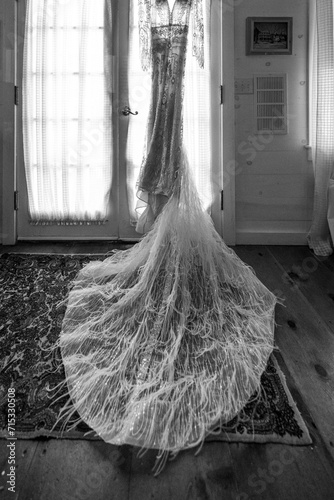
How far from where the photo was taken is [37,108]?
293 cm

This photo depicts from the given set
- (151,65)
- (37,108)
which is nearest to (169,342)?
(151,65)

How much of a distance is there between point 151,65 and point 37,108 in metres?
1.20

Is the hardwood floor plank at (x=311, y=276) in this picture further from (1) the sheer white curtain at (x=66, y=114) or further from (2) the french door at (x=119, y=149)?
(1) the sheer white curtain at (x=66, y=114)

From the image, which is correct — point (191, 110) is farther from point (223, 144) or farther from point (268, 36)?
point (268, 36)

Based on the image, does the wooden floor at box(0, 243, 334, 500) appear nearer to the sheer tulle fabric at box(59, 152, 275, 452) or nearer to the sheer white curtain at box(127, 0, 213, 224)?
the sheer tulle fabric at box(59, 152, 275, 452)

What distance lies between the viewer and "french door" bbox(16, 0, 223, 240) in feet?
9.43

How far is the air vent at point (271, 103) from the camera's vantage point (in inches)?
113

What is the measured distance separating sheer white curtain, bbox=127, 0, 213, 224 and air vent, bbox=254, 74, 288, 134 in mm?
378

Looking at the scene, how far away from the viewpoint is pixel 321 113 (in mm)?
2701

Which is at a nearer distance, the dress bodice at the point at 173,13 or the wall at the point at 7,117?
the dress bodice at the point at 173,13

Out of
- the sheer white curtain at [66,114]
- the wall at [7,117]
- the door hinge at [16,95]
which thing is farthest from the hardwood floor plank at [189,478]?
the door hinge at [16,95]

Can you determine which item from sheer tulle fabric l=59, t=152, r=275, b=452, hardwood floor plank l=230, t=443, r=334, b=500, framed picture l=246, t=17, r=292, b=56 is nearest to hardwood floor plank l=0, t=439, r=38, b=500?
sheer tulle fabric l=59, t=152, r=275, b=452

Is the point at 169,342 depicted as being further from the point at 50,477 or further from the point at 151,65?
the point at 151,65

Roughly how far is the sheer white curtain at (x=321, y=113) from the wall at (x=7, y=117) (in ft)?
7.31
